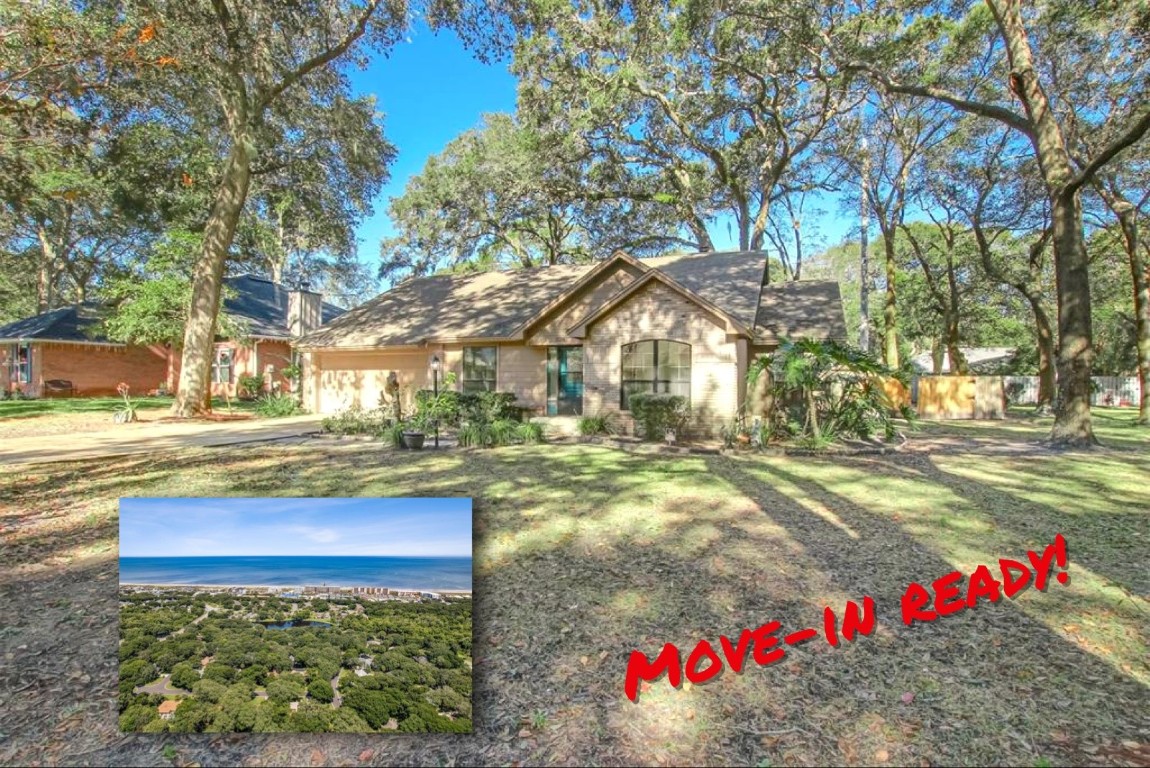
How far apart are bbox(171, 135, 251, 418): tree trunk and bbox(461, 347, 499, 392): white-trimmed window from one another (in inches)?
291

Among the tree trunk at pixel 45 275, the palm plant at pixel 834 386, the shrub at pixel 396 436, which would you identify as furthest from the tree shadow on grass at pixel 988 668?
the tree trunk at pixel 45 275

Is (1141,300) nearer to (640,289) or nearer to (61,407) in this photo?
(640,289)

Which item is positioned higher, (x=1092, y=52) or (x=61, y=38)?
(x=1092, y=52)

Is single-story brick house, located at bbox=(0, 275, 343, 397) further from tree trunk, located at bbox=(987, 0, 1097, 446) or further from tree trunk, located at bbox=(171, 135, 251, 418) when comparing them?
tree trunk, located at bbox=(987, 0, 1097, 446)

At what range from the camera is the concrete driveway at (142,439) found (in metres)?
10.2

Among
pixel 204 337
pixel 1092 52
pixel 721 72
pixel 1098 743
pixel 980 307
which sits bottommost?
pixel 1098 743

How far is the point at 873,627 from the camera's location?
3.72 meters

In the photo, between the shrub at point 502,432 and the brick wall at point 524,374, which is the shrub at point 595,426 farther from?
the brick wall at point 524,374

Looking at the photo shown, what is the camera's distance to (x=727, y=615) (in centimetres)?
388

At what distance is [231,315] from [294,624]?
79.4ft

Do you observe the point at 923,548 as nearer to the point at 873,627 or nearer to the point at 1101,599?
the point at 1101,599

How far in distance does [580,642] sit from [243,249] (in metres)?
27.0

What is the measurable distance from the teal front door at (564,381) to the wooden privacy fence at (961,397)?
1248 cm

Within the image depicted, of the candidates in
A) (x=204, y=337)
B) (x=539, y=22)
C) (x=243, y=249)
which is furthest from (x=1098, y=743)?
(x=243, y=249)
